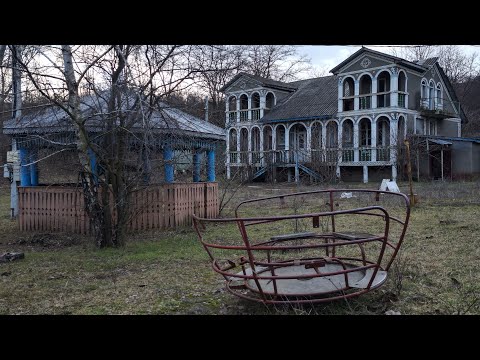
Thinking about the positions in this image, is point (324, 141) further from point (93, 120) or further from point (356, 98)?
point (93, 120)

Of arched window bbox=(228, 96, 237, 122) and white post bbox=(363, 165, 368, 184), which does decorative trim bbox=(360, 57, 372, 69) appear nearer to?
white post bbox=(363, 165, 368, 184)

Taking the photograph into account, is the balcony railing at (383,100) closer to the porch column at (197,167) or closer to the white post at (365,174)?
the white post at (365,174)

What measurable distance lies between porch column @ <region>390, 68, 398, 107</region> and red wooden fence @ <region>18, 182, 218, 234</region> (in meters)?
18.1

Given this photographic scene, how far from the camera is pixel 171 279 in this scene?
560cm

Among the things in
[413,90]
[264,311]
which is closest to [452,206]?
[264,311]

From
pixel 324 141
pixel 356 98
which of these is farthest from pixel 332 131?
pixel 324 141

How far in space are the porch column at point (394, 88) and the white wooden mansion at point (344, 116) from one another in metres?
0.05

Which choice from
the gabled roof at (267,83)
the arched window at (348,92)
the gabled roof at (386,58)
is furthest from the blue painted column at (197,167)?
the gabled roof at (267,83)

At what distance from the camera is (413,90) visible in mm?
27719

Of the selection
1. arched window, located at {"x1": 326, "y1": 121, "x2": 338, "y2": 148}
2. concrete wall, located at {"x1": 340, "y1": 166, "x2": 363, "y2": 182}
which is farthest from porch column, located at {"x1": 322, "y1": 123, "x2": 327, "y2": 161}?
concrete wall, located at {"x1": 340, "y1": 166, "x2": 363, "y2": 182}

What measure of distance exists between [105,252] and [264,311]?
4232 mm
